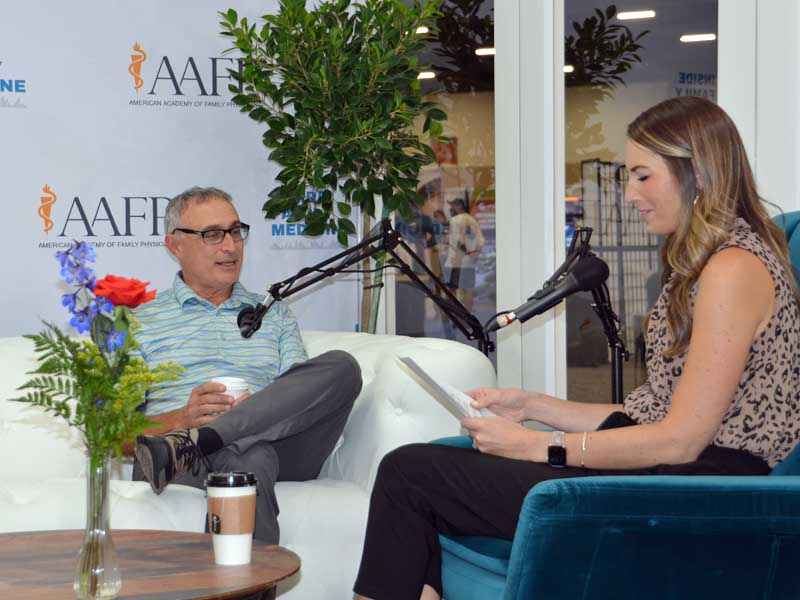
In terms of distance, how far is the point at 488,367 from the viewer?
325 cm

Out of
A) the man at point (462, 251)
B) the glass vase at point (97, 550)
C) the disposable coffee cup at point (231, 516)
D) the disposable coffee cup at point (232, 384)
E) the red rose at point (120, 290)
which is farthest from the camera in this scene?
the man at point (462, 251)

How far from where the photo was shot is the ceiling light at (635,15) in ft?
12.8

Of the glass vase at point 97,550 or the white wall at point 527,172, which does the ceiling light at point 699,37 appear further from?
the glass vase at point 97,550

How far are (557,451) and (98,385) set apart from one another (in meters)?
0.93

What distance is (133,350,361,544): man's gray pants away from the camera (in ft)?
9.59

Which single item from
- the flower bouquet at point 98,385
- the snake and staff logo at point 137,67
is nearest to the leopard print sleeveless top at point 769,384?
the flower bouquet at point 98,385

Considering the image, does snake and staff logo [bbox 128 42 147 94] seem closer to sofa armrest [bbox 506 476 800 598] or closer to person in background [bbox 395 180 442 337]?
person in background [bbox 395 180 442 337]

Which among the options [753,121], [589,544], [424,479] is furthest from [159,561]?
[753,121]

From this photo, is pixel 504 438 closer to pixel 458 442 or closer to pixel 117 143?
pixel 458 442

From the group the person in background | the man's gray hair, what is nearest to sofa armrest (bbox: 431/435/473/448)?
the man's gray hair

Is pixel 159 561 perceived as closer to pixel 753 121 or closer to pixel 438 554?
pixel 438 554

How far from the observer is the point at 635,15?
3961mm

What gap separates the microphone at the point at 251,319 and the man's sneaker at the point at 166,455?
0.54 m

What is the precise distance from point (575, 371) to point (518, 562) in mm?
2369
